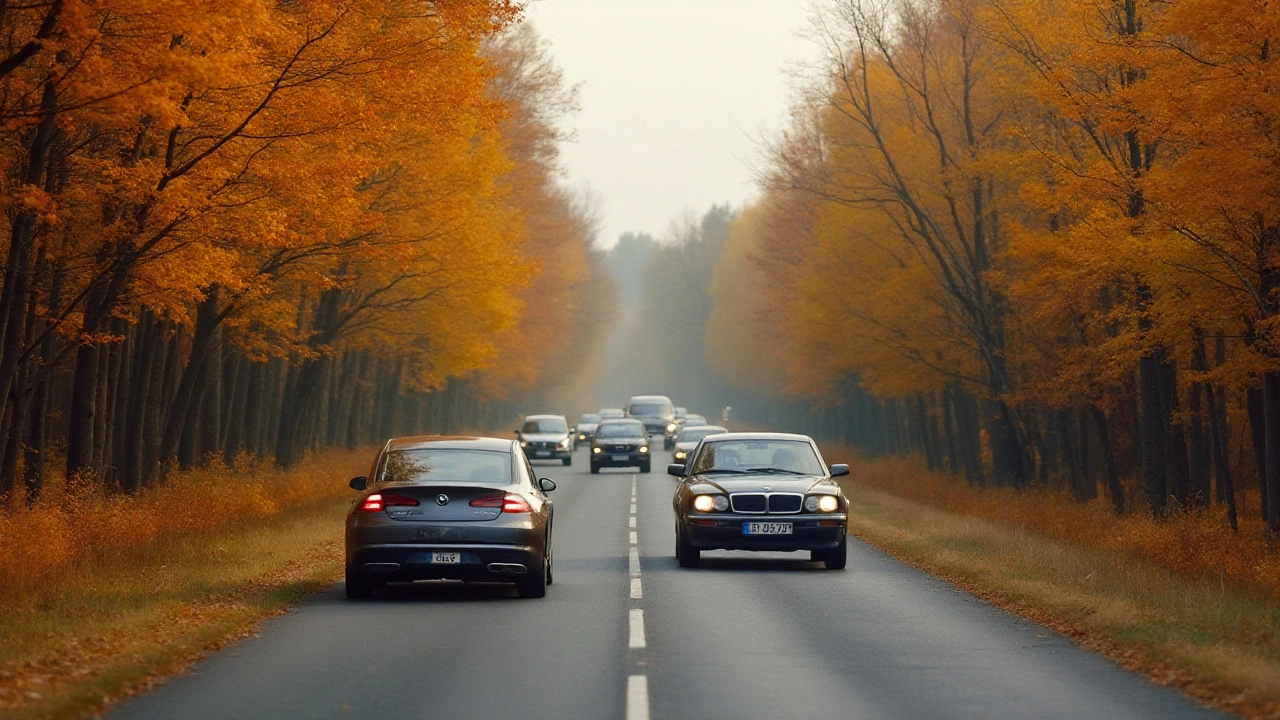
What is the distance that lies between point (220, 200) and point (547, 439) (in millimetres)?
36918

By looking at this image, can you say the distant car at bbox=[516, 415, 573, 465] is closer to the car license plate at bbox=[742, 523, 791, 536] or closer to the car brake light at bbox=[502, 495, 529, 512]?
the car license plate at bbox=[742, 523, 791, 536]

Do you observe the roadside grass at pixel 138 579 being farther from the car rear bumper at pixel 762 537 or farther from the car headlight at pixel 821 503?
the car headlight at pixel 821 503

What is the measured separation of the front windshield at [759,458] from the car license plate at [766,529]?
130 cm

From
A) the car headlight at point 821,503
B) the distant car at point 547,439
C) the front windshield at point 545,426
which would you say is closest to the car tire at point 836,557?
the car headlight at point 821,503

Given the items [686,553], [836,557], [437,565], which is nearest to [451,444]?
[437,565]

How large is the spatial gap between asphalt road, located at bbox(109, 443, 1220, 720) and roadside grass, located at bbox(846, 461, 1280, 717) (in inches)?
14.4

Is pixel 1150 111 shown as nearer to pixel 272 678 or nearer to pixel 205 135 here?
pixel 205 135

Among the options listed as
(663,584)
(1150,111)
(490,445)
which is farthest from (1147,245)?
(490,445)

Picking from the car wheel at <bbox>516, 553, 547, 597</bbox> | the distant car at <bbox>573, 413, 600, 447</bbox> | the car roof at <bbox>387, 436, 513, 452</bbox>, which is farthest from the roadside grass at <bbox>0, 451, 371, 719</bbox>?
the distant car at <bbox>573, 413, 600, 447</bbox>

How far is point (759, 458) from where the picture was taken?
21172 mm

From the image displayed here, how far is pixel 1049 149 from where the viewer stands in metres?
29.8

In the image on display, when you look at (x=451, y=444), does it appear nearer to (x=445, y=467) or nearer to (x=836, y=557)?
(x=445, y=467)

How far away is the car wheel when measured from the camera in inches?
640

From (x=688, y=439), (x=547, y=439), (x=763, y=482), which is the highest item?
(x=547, y=439)
